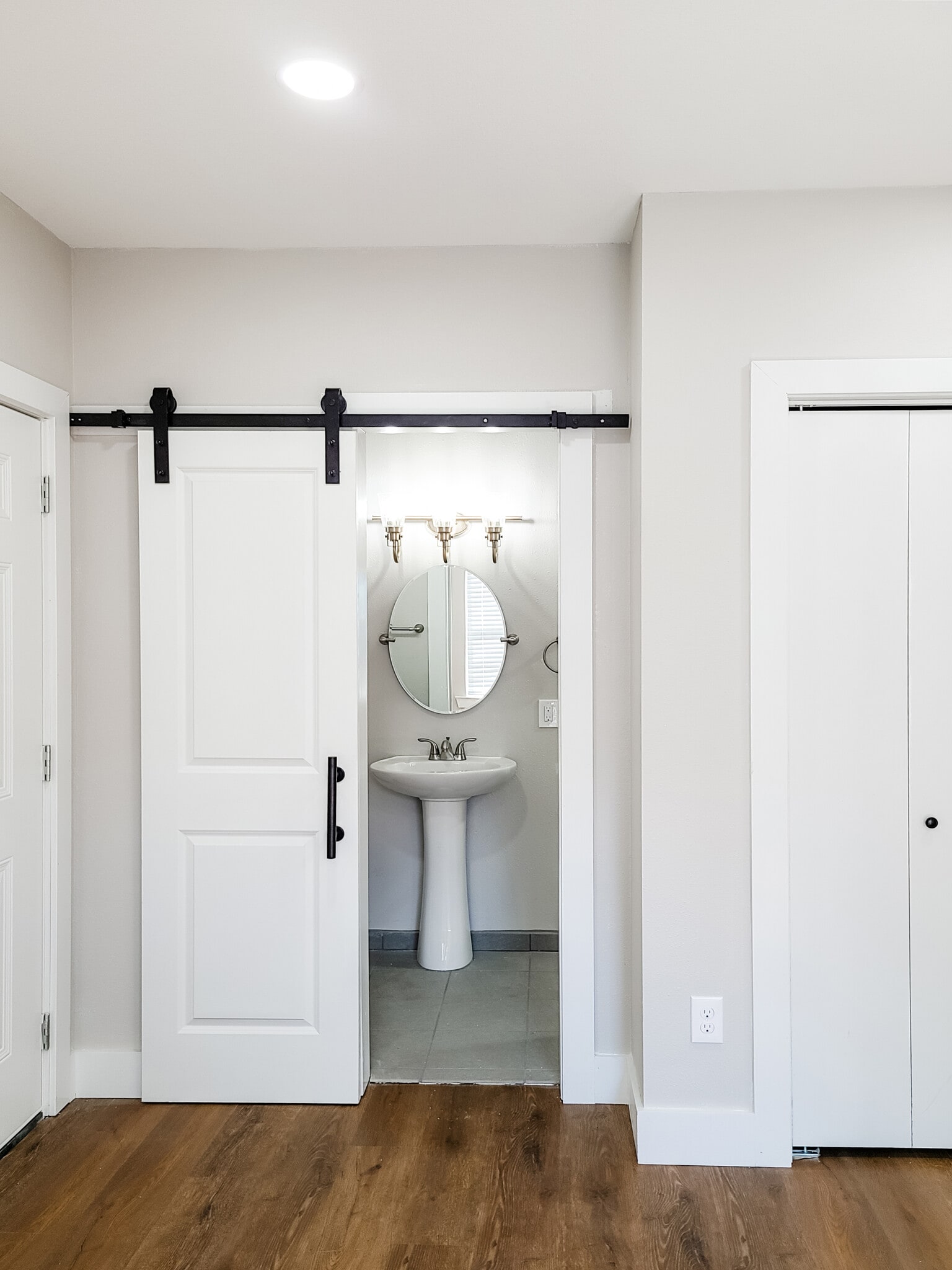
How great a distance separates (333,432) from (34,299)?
91 centimetres

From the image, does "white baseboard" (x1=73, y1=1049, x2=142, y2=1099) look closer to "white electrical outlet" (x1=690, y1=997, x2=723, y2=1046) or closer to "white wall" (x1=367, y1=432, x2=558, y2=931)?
"white wall" (x1=367, y1=432, x2=558, y2=931)

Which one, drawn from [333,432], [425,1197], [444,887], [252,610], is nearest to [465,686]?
[444,887]

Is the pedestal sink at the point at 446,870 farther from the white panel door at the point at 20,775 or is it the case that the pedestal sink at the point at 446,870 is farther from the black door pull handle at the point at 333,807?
the white panel door at the point at 20,775

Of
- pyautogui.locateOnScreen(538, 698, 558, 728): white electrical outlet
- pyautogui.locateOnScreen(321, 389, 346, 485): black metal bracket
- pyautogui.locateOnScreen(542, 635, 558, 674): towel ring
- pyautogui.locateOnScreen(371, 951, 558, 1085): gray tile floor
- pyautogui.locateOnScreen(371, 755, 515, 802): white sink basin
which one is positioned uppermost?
pyautogui.locateOnScreen(321, 389, 346, 485): black metal bracket

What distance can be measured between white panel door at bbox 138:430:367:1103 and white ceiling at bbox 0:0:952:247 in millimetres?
679

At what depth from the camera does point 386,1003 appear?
3.66m

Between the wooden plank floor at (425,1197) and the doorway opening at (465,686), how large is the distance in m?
1.31

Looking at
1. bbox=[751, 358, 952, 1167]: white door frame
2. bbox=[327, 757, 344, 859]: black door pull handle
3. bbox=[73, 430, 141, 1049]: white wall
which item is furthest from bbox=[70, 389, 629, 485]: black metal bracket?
bbox=[327, 757, 344, 859]: black door pull handle

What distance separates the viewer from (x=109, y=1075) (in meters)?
2.95

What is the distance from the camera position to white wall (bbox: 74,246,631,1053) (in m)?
2.91

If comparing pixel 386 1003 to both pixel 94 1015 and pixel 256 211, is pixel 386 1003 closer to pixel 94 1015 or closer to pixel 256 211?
pixel 94 1015

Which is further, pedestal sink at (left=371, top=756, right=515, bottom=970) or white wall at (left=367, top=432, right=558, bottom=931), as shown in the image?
white wall at (left=367, top=432, right=558, bottom=931)

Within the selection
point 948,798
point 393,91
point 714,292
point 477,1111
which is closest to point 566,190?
point 714,292

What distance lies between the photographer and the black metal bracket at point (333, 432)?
2875 millimetres
